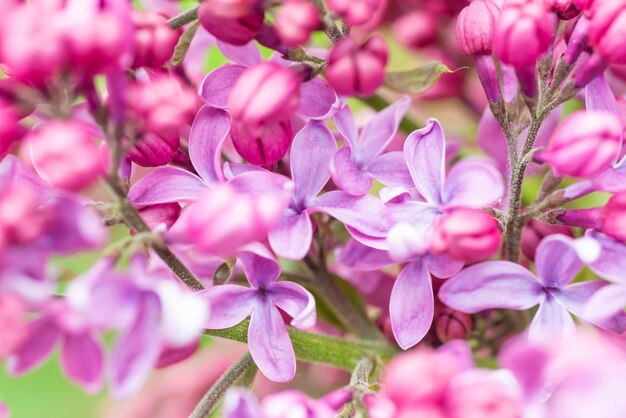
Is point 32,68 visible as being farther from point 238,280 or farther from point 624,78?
point 624,78

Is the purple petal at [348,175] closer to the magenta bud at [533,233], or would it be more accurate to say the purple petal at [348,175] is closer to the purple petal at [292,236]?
the purple petal at [292,236]

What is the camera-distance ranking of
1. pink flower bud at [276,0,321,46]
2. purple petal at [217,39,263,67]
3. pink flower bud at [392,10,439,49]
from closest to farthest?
pink flower bud at [276,0,321,46]
purple petal at [217,39,263,67]
pink flower bud at [392,10,439,49]

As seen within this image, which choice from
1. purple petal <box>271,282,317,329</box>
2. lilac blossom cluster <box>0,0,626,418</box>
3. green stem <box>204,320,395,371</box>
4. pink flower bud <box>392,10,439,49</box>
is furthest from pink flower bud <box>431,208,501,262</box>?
pink flower bud <box>392,10,439,49</box>

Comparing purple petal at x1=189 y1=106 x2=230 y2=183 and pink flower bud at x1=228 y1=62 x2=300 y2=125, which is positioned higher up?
pink flower bud at x1=228 y1=62 x2=300 y2=125

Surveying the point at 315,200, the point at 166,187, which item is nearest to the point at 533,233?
the point at 315,200

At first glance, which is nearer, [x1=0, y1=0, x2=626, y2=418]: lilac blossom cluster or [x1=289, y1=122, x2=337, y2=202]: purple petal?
[x1=0, y1=0, x2=626, y2=418]: lilac blossom cluster

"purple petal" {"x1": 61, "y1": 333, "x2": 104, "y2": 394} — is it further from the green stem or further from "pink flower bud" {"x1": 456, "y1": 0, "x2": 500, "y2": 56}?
"pink flower bud" {"x1": 456, "y1": 0, "x2": 500, "y2": 56}

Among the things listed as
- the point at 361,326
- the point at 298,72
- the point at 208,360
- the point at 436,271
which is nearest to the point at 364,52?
the point at 298,72

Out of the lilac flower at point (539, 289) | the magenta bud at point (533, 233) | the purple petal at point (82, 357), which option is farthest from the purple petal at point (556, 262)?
the purple petal at point (82, 357)
